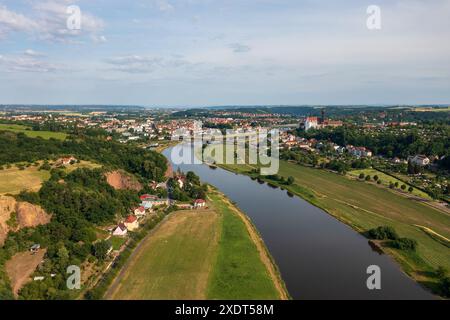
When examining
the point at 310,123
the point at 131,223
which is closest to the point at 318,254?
the point at 131,223

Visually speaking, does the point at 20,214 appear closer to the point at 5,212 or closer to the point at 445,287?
the point at 5,212

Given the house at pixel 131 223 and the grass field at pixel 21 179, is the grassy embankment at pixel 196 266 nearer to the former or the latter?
the house at pixel 131 223

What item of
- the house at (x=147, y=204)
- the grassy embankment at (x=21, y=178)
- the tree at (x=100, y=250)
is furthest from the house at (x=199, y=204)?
the tree at (x=100, y=250)

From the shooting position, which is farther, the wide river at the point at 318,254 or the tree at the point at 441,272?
the tree at the point at 441,272

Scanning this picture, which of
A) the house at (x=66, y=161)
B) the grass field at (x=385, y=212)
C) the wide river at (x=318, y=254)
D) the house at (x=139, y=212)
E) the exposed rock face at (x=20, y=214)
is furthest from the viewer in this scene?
the house at (x=66, y=161)

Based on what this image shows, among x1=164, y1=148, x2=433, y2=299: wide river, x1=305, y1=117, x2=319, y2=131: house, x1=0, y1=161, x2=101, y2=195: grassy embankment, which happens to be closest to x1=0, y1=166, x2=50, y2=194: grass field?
x1=0, y1=161, x2=101, y2=195: grassy embankment
